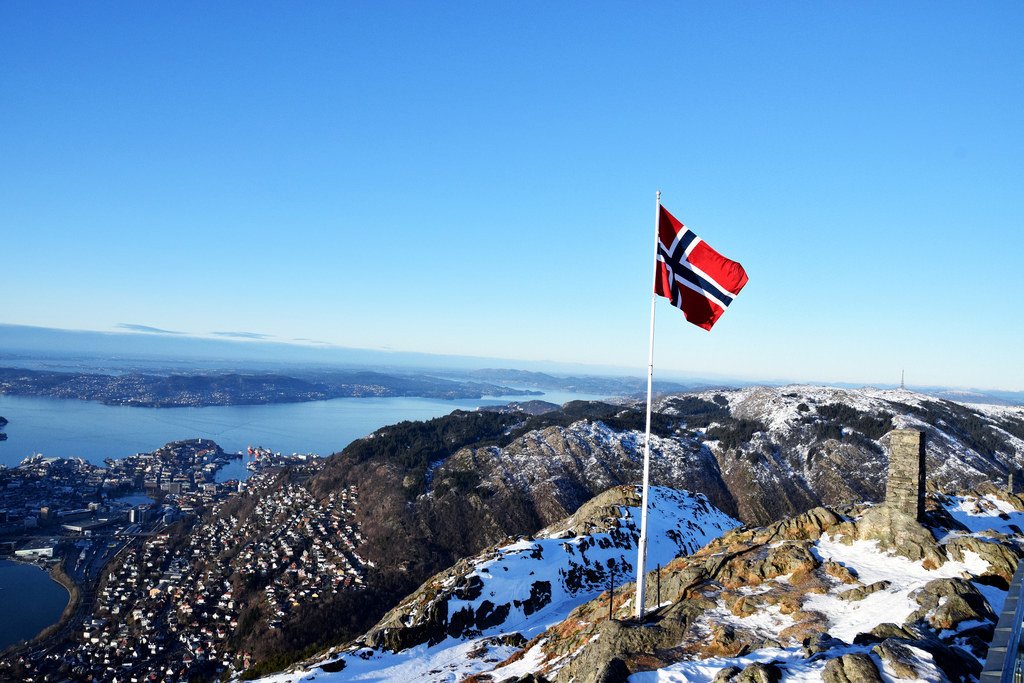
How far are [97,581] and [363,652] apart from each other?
177 ft

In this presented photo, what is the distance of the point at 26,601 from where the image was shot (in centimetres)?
5666

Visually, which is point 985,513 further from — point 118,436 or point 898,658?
point 118,436

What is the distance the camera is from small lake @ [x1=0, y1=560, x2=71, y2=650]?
50250 millimetres

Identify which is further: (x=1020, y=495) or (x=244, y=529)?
(x=244, y=529)

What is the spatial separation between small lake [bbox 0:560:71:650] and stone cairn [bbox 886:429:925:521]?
70.0 metres

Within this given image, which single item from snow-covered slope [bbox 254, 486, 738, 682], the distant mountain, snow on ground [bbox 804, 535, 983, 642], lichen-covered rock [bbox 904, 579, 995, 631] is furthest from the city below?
lichen-covered rock [bbox 904, 579, 995, 631]

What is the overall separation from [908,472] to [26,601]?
81.5 meters

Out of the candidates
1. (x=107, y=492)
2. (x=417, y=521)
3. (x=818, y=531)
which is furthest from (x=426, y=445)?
(x=818, y=531)

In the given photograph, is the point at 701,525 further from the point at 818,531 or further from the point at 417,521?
the point at 417,521

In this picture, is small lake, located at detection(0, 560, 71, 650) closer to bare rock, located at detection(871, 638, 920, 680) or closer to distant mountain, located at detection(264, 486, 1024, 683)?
distant mountain, located at detection(264, 486, 1024, 683)

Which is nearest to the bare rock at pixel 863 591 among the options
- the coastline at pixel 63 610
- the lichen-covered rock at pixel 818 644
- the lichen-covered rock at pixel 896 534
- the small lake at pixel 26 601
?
the lichen-covered rock at pixel 896 534

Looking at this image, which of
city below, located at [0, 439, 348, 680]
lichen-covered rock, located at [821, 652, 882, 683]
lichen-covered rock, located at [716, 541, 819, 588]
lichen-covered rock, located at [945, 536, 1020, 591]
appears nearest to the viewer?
lichen-covered rock, located at [821, 652, 882, 683]

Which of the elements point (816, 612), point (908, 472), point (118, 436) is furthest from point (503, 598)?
point (118, 436)

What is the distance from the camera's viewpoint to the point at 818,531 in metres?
22.0
